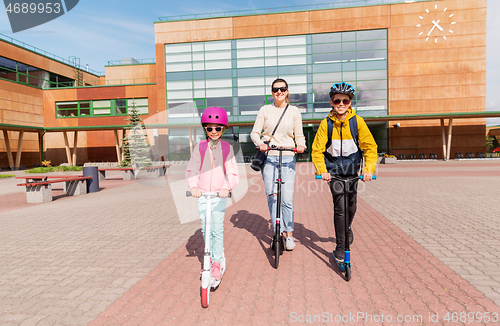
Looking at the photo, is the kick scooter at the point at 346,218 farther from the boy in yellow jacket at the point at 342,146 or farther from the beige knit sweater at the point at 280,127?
the beige knit sweater at the point at 280,127

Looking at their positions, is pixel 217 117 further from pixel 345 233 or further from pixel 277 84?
pixel 345 233

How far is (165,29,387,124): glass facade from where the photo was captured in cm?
2723

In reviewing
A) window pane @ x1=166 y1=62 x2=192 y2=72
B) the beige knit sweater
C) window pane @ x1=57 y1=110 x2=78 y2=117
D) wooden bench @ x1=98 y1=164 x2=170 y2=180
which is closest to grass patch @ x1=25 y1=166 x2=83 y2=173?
wooden bench @ x1=98 y1=164 x2=170 y2=180

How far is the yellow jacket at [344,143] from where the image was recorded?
3088 millimetres

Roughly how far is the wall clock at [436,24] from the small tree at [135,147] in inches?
1089

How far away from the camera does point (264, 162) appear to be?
3.67 metres

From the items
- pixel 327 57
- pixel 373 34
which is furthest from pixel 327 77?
pixel 373 34

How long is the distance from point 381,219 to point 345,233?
9.91 ft

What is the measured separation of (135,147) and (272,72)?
14.7 meters

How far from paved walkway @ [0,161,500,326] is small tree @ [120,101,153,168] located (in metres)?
15.6

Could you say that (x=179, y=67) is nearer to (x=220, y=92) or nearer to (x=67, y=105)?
(x=220, y=92)

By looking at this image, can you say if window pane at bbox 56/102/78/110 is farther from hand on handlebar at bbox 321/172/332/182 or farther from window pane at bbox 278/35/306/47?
A: hand on handlebar at bbox 321/172/332/182

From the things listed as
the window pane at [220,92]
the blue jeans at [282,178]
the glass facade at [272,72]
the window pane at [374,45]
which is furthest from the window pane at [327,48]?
the blue jeans at [282,178]

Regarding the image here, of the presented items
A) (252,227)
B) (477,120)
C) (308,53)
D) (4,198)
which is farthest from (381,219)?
(477,120)
